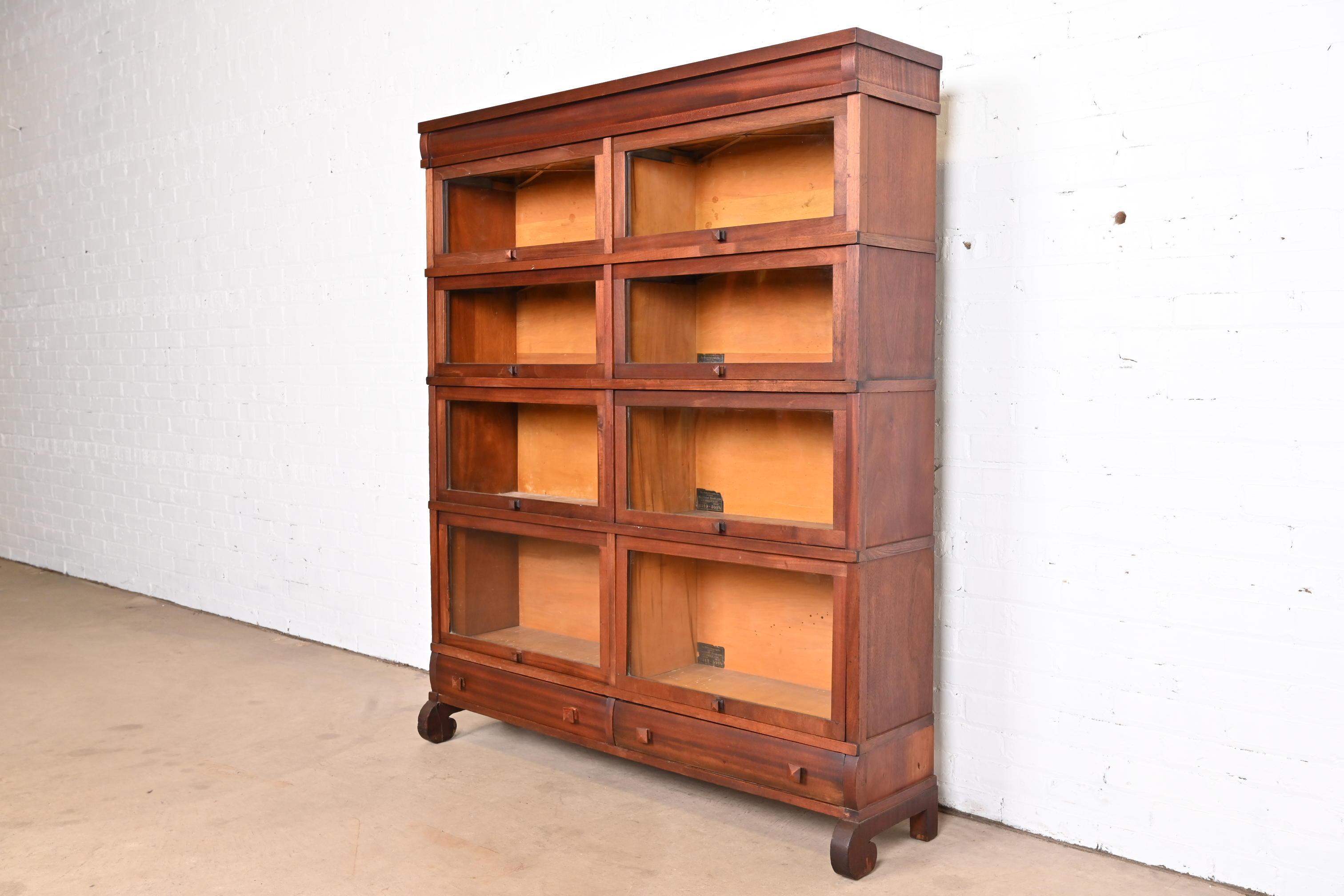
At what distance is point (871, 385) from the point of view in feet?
9.47

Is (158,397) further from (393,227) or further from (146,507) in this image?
(393,227)

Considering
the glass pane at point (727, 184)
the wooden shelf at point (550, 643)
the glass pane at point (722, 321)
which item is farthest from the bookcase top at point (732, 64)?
the wooden shelf at point (550, 643)

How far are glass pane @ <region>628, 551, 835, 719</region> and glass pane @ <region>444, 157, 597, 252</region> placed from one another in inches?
45.1

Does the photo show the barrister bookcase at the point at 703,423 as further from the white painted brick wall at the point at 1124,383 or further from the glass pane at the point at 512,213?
the white painted brick wall at the point at 1124,383

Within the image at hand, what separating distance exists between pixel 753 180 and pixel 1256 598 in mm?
1692

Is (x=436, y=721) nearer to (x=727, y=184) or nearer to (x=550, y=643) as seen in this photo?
(x=550, y=643)

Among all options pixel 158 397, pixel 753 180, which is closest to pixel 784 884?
pixel 753 180

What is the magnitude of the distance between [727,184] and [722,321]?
0.40 metres

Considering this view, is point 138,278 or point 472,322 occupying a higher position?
point 138,278

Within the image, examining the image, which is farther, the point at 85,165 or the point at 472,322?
the point at 85,165

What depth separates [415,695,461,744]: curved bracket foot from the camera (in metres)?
3.99

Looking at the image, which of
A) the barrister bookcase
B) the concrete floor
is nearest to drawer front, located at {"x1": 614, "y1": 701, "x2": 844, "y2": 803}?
the barrister bookcase

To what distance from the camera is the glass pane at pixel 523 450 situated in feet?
12.9

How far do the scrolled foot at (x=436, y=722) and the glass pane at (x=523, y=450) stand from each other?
741 mm
